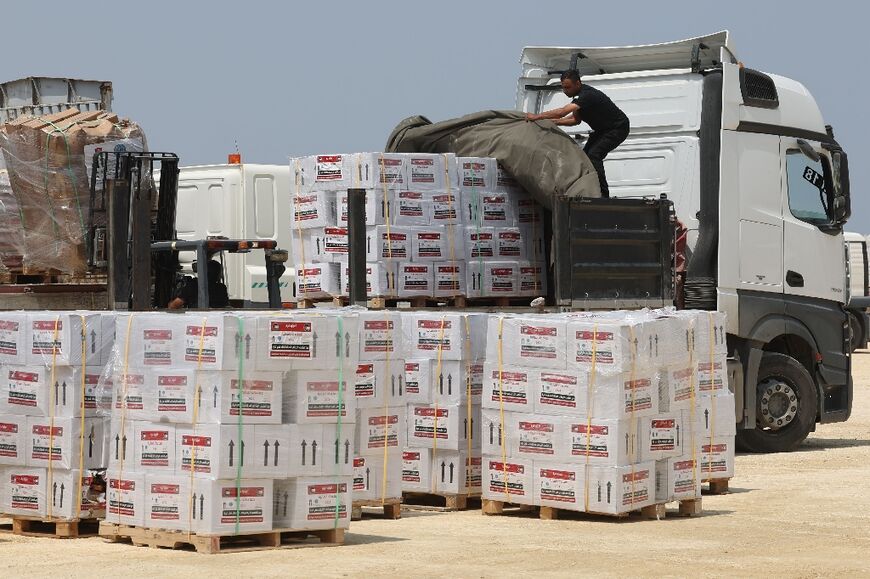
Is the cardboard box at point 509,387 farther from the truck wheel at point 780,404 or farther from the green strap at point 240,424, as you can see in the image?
the truck wheel at point 780,404

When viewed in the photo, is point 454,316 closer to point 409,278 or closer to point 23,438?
point 409,278

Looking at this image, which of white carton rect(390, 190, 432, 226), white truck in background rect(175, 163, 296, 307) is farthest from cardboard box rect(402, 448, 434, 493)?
white truck in background rect(175, 163, 296, 307)

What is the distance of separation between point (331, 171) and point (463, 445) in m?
2.91

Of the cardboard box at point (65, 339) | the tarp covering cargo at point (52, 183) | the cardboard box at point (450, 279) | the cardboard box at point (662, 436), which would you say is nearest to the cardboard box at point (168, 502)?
the cardboard box at point (65, 339)

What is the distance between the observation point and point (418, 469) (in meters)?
12.5

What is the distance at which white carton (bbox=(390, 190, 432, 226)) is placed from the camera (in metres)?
13.9

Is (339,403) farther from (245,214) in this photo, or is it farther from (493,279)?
(245,214)

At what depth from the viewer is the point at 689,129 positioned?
1653cm

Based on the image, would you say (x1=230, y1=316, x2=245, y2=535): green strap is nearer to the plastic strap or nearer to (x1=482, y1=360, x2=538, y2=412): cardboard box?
the plastic strap

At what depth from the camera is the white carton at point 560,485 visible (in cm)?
1163

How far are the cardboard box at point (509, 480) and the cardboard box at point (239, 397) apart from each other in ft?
7.51

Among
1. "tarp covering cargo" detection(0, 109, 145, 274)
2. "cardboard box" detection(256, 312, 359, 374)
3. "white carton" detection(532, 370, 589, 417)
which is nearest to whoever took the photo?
"cardboard box" detection(256, 312, 359, 374)

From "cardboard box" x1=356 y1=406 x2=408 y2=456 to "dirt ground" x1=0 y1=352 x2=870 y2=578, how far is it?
53 centimetres

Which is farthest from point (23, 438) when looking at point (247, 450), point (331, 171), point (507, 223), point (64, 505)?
point (507, 223)
